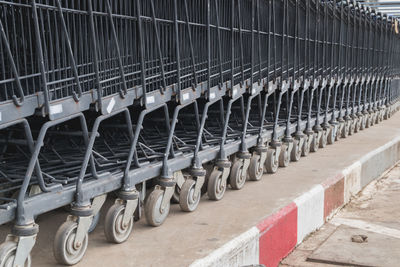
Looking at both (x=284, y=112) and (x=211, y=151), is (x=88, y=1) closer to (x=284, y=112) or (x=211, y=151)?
(x=211, y=151)

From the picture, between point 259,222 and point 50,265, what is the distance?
1.67 m

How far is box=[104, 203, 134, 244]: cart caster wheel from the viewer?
4258 millimetres

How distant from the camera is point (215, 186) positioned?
18.6ft

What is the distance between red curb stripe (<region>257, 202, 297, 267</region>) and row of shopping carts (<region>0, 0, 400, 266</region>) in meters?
0.84

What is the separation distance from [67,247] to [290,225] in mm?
1922

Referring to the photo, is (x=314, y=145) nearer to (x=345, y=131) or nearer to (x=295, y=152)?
(x=295, y=152)

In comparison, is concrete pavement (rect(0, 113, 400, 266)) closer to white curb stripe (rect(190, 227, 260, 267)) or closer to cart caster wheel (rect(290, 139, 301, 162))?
white curb stripe (rect(190, 227, 260, 267))

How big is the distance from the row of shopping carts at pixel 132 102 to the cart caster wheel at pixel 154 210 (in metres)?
0.01

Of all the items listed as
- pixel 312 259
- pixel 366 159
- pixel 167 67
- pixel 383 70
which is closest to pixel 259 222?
pixel 312 259

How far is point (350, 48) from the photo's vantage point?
1116 centimetres

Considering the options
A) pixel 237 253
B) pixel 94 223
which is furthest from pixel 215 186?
pixel 237 253

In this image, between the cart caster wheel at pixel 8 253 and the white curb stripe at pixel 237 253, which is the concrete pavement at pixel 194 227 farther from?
the cart caster wheel at pixel 8 253

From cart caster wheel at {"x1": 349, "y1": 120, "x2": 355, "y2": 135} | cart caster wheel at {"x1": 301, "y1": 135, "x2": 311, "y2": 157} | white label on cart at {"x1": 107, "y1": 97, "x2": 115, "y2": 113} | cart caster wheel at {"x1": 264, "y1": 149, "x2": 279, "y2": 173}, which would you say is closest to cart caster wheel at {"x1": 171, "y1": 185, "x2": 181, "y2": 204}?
white label on cart at {"x1": 107, "y1": 97, "x2": 115, "y2": 113}

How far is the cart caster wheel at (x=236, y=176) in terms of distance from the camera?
20.3ft
